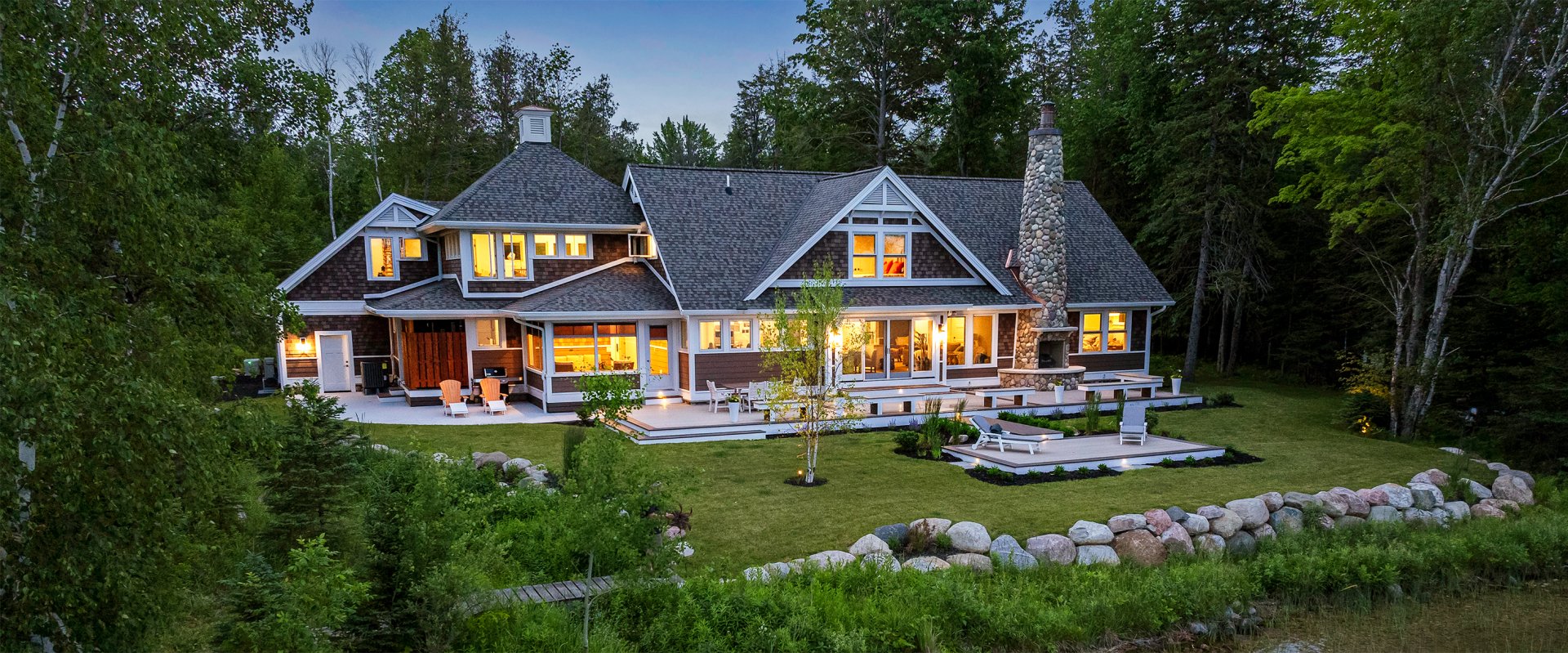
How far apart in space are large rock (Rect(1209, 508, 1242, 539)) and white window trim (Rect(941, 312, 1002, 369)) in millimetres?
10874

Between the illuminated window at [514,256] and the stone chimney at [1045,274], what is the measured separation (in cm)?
1294

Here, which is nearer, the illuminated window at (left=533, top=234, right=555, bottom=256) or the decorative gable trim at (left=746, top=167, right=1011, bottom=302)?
the decorative gable trim at (left=746, top=167, right=1011, bottom=302)

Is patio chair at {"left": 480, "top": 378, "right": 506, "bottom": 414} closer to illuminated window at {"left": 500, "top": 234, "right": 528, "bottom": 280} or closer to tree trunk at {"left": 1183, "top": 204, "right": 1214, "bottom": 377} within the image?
illuminated window at {"left": 500, "top": 234, "right": 528, "bottom": 280}

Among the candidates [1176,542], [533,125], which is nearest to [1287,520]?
[1176,542]

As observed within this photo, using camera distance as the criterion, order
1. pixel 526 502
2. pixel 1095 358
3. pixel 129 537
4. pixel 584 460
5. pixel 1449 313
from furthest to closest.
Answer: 1. pixel 1095 358
2. pixel 1449 313
3. pixel 526 502
4. pixel 584 460
5. pixel 129 537

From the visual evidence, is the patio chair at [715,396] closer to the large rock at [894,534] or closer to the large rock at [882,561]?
the large rock at [894,534]

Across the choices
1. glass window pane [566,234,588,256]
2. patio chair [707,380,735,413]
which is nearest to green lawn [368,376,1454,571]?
patio chair [707,380,735,413]

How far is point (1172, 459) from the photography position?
45.4 ft

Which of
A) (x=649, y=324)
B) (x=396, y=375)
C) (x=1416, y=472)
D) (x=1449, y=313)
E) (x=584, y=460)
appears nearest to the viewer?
(x=584, y=460)

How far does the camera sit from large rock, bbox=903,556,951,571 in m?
8.51

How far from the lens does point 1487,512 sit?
37.2 ft

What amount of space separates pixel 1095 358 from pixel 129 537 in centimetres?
2284

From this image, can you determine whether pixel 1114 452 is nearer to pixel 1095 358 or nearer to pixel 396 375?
pixel 1095 358

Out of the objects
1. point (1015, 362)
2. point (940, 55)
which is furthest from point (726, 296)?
point (940, 55)
